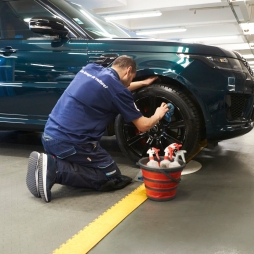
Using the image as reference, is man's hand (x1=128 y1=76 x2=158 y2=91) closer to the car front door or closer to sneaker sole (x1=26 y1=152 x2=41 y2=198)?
the car front door

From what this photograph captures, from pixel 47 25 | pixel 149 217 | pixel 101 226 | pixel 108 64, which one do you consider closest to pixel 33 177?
pixel 101 226

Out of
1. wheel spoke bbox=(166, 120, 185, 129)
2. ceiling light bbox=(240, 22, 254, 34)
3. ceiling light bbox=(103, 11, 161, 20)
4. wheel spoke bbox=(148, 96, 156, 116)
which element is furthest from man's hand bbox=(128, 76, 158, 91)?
ceiling light bbox=(240, 22, 254, 34)

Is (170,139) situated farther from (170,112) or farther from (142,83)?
(142,83)

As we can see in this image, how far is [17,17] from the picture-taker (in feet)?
10.6

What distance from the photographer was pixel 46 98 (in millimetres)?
2947

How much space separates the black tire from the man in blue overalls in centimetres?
26

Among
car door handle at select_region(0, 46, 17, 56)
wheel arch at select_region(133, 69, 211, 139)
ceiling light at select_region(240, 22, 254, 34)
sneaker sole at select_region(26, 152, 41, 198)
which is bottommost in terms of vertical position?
sneaker sole at select_region(26, 152, 41, 198)

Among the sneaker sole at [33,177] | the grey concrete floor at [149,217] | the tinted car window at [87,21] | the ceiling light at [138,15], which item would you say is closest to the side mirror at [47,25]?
the tinted car window at [87,21]

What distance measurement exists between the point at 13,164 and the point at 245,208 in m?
2.15

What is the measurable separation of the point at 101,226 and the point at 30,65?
1828 millimetres

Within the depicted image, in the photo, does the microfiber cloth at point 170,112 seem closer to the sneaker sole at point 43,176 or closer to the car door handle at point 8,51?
the sneaker sole at point 43,176

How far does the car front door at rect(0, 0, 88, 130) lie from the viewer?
9.38ft

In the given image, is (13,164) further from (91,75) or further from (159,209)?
(159,209)

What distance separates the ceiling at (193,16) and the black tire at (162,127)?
6617 millimetres
